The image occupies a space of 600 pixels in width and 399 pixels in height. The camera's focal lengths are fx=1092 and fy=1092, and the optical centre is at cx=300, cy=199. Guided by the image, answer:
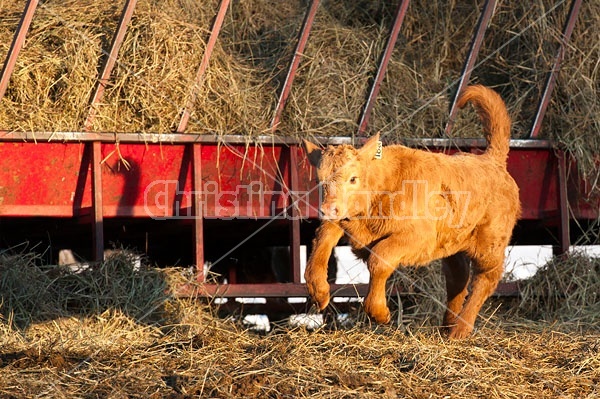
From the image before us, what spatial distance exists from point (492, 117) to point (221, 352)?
3350 mm

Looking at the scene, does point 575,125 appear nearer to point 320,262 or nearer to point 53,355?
point 320,262

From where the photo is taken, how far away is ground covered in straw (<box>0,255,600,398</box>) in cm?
604

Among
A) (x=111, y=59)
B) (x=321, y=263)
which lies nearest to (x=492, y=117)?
(x=321, y=263)

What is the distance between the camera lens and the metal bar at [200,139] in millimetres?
8922

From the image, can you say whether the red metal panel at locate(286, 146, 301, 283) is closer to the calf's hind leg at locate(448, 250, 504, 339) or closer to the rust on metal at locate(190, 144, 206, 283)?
the rust on metal at locate(190, 144, 206, 283)

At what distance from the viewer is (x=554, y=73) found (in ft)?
33.7

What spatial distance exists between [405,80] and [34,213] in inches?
144

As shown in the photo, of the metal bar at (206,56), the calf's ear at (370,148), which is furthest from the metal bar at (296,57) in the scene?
the calf's ear at (370,148)

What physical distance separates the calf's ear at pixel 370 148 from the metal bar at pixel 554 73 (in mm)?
2973

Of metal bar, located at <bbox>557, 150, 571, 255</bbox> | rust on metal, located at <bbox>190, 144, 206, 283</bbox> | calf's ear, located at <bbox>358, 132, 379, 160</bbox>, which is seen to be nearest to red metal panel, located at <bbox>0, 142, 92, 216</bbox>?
rust on metal, located at <bbox>190, 144, 206, 283</bbox>

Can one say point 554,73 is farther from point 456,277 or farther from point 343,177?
point 343,177

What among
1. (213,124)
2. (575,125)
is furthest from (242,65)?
(575,125)

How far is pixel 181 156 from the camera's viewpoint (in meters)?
9.45

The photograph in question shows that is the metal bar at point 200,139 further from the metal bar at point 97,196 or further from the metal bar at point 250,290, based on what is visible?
the metal bar at point 250,290
